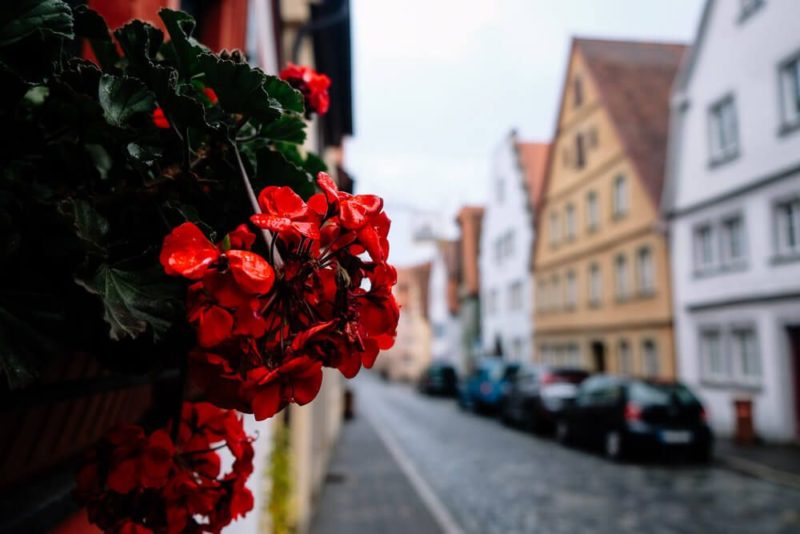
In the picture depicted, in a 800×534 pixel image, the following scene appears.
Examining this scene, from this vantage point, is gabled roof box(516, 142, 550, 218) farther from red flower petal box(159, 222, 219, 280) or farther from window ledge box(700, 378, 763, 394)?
red flower petal box(159, 222, 219, 280)

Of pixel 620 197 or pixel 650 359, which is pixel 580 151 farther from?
pixel 650 359

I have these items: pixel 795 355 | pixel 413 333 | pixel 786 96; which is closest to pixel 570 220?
pixel 786 96

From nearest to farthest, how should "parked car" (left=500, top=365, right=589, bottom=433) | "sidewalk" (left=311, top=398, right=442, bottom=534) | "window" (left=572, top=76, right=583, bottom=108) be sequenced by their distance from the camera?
"sidewalk" (left=311, top=398, right=442, bottom=534) < "parked car" (left=500, top=365, right=589, bottom=433) < "window" (left=572, top=76, right=583, bottom=108)

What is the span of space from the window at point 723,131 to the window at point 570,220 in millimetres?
9345

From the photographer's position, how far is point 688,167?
19.4 m

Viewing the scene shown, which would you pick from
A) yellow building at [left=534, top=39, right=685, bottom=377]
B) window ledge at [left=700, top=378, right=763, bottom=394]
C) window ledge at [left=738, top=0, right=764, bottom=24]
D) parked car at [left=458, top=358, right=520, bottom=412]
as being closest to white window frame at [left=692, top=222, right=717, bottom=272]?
yellow building at [left=534, top=39, right=685, bottom=377]

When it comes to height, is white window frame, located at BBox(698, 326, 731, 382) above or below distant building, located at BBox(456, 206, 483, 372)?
below

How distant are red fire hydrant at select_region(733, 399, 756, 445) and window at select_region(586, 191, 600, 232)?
11.0 metres

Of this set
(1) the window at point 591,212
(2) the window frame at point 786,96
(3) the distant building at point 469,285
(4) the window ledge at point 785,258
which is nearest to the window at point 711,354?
(4) the window ledge at point 785,258

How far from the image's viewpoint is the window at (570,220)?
91.7 ft

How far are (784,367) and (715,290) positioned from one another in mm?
2958

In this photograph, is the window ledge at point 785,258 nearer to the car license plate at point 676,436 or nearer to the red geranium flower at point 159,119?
the car license plate at point 676,436

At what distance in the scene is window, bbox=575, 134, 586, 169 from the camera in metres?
26.2

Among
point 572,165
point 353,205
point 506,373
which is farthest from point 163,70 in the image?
point 572,165
